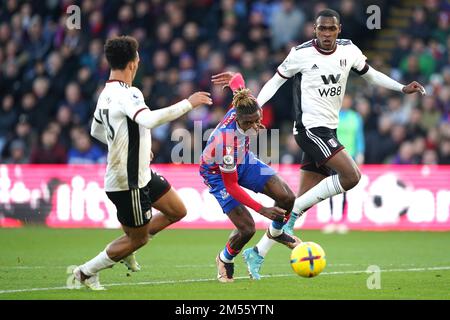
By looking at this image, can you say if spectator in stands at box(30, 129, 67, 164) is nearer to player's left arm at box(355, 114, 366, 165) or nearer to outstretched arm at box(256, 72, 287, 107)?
player's left arm at box(355, 114, 366, 165)

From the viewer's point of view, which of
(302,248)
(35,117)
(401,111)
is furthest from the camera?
(35,117)

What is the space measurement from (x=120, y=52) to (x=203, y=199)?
27.3 ft

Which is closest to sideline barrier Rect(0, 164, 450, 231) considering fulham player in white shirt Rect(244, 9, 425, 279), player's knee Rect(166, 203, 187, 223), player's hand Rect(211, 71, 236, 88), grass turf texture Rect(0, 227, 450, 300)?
grass turf texture Rect(0, 227, 450, 300)

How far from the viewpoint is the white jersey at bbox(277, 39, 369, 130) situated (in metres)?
11.2

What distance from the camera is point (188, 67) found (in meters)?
20.1

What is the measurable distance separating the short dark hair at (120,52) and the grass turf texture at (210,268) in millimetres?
2005

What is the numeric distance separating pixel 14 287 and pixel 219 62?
426 inches

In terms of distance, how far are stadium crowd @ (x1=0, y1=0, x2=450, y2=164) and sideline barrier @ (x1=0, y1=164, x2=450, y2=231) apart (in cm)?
95

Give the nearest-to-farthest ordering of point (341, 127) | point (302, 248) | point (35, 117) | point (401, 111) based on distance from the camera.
Answer: 1. point (302, 248)
2. point (341, 127)
3. point (401, 111)
4. point (35, 117)

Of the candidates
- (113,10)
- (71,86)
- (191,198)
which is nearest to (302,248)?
(191,198)

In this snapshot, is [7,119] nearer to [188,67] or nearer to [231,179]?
[188,67]

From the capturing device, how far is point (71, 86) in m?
Result: 19.9

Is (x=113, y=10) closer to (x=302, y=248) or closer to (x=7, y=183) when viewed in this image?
(x=7, y=183)

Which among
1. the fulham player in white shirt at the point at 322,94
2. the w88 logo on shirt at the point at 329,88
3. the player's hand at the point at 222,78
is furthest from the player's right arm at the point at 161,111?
the w88 logo on shirt at the point at 329,88
